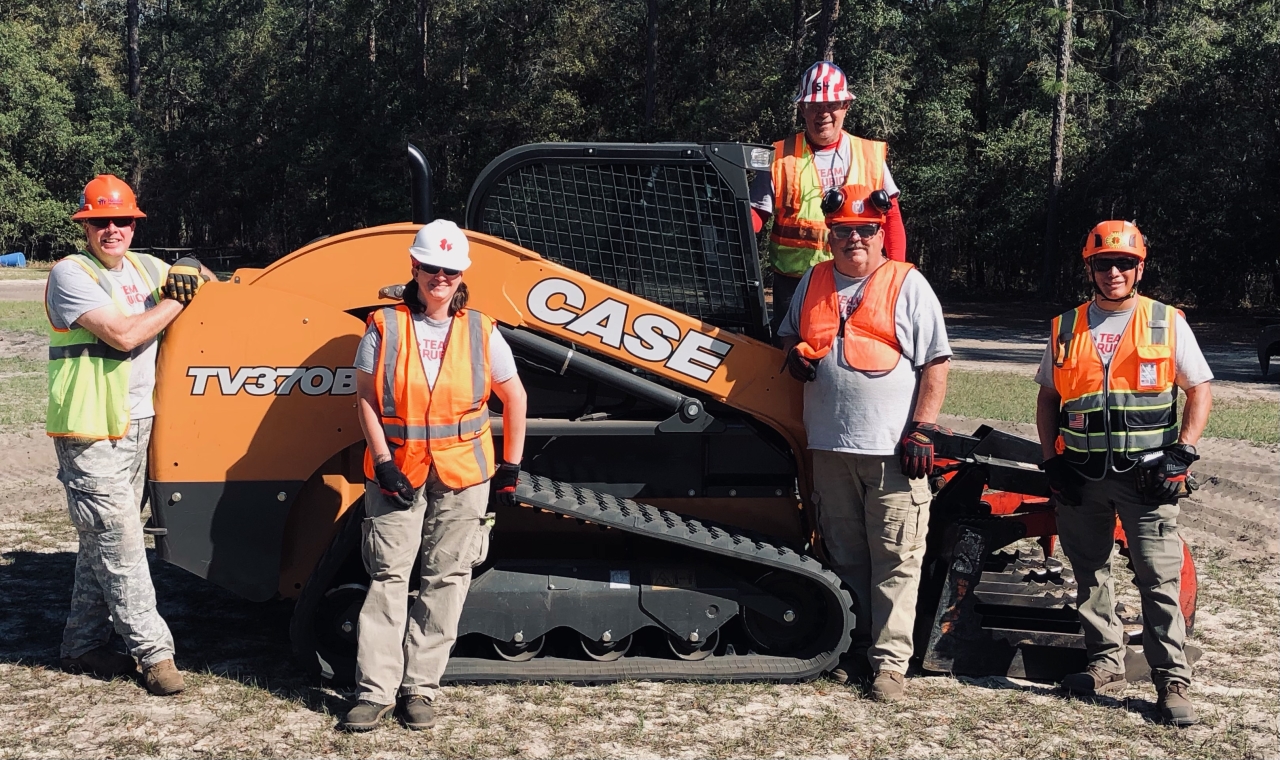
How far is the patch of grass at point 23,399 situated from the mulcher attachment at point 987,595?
7107 mm

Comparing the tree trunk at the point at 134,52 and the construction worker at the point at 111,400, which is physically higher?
the tree trunk at the point at 134,52

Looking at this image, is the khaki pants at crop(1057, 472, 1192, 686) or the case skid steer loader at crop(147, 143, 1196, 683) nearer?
the khaki pants at crop(1057, 472, 1192, 686)

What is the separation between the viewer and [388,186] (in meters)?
36.6

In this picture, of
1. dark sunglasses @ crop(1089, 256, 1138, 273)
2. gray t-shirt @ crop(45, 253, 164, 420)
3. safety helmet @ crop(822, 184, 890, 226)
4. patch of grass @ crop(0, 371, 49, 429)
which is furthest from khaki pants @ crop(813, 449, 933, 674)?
patch of grass @ crop(0, 371, 49, 429)

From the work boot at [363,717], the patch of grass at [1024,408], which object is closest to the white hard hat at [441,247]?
the work boot at [363,717]

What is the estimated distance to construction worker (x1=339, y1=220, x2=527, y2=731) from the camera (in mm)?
4098

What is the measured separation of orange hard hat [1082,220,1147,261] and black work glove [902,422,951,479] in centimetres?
90

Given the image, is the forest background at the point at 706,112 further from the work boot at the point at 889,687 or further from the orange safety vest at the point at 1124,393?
the work boot at the point at 889,687

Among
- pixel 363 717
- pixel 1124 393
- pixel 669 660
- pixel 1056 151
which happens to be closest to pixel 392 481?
pixel 363 717

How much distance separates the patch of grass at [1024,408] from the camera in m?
10.2

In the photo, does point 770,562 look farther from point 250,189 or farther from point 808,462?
point 250,189

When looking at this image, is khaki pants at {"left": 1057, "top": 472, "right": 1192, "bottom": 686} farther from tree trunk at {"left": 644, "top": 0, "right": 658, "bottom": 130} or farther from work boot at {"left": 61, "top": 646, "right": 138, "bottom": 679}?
Answer: tree trunk at {"left": 644, "top": 0, "right": 658, "bottom": 130}

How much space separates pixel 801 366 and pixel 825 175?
3.19 ft

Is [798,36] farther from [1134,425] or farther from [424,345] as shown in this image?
[424,345]
